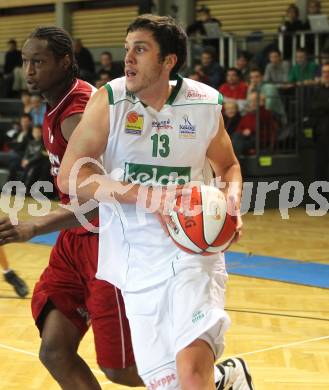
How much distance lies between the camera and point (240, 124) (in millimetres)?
13047

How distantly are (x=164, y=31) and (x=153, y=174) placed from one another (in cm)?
57

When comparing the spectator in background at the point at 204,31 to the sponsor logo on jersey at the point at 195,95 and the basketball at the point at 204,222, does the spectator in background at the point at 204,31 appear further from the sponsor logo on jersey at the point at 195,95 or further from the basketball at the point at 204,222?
the basketball at the point at 204,222

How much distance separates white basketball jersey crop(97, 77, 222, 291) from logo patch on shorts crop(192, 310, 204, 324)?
0.79 ft

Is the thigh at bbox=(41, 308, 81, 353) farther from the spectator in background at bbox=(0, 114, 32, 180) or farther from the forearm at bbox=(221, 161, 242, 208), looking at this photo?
the spectator in background at bbox=(0, 114, 32, 180)

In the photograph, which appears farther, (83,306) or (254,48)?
(254,48)

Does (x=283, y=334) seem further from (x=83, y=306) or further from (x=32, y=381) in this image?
(x=83, y=306)

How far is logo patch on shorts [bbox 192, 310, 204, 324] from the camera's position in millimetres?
3039

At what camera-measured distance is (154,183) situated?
3.33 meters

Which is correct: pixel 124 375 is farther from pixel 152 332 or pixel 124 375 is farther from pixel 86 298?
pixel 152 332

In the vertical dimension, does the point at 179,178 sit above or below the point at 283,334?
above

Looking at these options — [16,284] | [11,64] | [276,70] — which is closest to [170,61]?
[16,284]

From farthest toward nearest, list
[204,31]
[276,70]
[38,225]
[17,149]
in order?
[204,31]
[17,149]
[276,70]
[38,225]

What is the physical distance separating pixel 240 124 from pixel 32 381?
28.8ft

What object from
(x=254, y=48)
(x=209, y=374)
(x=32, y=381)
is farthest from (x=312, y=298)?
(x=254, y=48)
